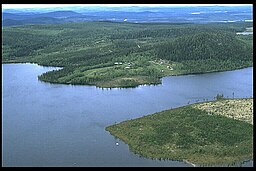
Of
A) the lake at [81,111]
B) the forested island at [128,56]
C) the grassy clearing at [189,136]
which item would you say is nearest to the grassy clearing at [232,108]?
the grassy clearing at [189,136]

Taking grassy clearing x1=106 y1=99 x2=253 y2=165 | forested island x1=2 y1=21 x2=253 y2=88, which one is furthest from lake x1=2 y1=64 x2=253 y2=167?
forested island x1=2 y1=21 x2=253 y2=88

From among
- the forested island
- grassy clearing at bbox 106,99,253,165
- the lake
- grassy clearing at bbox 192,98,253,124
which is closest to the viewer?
grassy clearing at bbox 106,99,253,165

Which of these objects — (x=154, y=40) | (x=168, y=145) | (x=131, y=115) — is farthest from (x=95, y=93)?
(x=154, y=40)

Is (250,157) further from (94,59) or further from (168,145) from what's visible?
(94,59)

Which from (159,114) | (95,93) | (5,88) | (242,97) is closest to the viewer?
(159,114)

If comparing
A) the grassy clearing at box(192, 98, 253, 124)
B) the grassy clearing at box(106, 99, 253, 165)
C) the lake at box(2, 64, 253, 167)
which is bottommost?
the lake at box(2, 64, 253, 167)

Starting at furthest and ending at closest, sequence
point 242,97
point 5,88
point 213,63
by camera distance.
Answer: point 213,63 → point 5,88 → point 242,97

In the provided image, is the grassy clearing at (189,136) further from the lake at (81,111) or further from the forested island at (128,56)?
the forested island at (128,56)

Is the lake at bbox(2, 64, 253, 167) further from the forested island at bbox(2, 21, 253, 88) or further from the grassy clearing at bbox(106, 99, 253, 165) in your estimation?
the forested island at bbox(2, 21, 253, 88)
